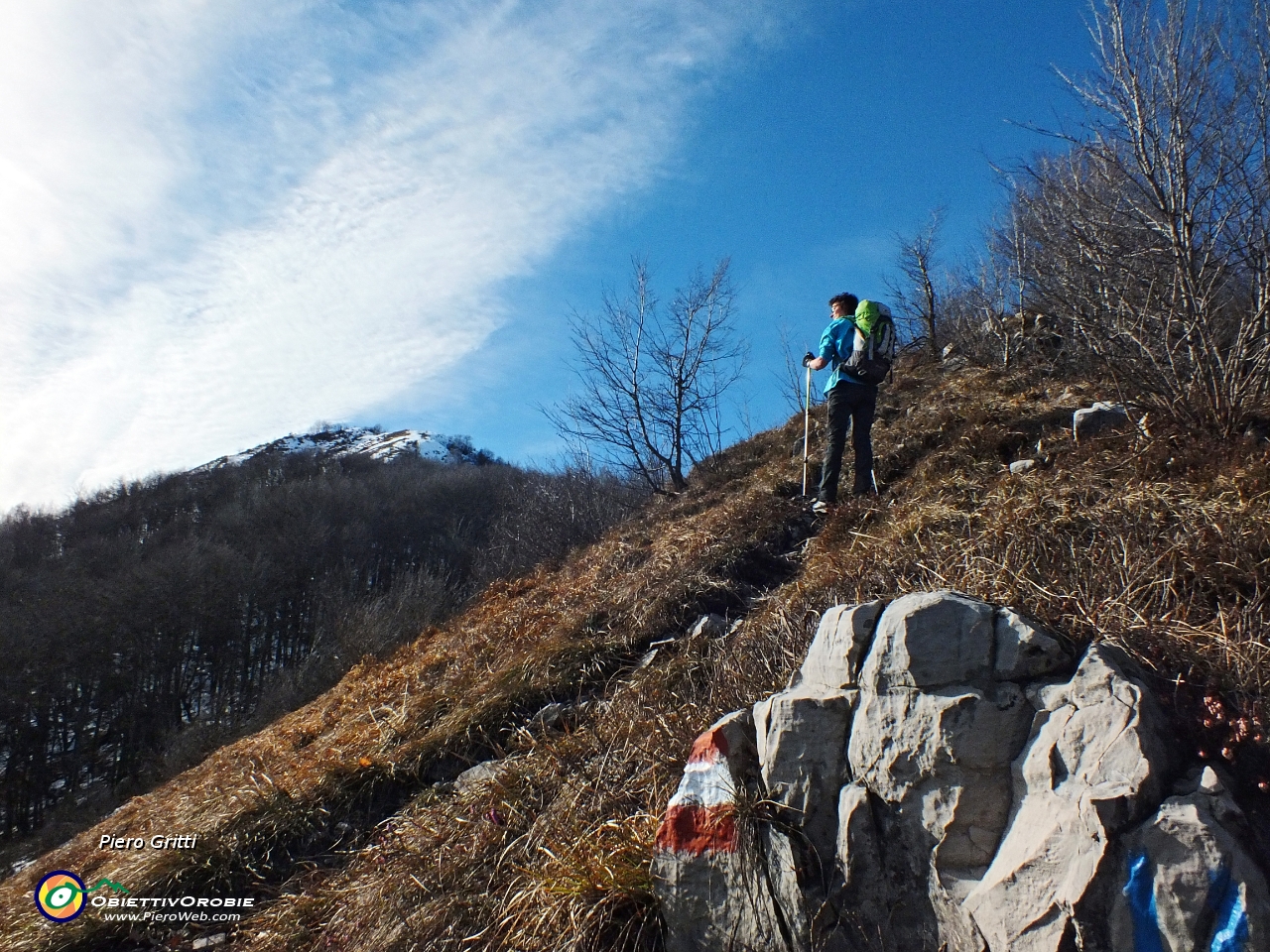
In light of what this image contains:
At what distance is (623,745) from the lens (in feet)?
14.6

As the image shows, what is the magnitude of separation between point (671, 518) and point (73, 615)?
29549 mm

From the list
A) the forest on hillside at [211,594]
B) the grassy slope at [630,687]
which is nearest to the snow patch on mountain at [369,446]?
the forest on hillside at [211,594]

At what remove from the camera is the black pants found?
7250 millimetres

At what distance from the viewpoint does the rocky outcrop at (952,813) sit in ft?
7.10

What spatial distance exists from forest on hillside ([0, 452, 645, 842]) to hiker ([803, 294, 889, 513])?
18.7 ft

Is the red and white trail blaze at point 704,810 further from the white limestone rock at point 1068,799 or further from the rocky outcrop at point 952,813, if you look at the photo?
the white limestone rock at point 1068,799

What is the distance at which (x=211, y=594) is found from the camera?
33062 millimetres

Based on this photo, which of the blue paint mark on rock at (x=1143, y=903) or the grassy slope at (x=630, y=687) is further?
the grassy slope at (x=630, y=687)

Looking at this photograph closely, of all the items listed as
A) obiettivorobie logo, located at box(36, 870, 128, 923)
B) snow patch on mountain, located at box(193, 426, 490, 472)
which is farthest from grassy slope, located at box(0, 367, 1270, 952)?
snow patch on mountain, located at box(193, 426, 490, 472)

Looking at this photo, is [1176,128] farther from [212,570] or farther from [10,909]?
[212,570]

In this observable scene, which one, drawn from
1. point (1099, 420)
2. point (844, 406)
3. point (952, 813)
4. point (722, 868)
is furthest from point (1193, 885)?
point (844, 406)

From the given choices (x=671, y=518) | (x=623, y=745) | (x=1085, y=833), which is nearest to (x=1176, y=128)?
(x=1085, y=833)

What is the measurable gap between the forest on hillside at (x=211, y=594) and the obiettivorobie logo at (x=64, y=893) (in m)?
7.19

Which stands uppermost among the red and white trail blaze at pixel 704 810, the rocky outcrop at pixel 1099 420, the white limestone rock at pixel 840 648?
the rocky outcrop at pixel 1099 420
